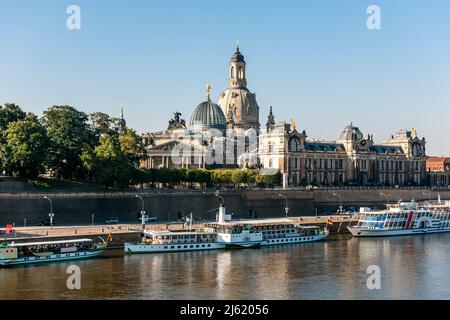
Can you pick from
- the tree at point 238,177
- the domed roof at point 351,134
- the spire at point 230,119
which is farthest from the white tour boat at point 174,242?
the spire at point 230,119

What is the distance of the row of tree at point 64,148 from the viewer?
7294 cm

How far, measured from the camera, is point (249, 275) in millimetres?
48000

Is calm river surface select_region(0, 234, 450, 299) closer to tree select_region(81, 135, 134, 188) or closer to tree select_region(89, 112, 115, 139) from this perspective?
tree select_region(81, 135, 134, 188)

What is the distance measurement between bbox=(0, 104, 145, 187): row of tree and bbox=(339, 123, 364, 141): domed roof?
145ft

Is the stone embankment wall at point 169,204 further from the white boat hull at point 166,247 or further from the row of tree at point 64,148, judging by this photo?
the white boat hull at point 166,247

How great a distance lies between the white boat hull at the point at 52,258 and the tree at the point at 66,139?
27.6 metres

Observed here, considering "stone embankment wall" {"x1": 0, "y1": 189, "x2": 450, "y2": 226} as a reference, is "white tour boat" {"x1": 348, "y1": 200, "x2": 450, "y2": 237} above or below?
below

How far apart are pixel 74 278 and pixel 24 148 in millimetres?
30949

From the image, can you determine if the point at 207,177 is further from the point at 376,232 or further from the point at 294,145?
the point at 376,232

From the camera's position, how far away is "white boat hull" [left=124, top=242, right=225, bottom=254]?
191 ft

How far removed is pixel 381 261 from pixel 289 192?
37979 millimetres

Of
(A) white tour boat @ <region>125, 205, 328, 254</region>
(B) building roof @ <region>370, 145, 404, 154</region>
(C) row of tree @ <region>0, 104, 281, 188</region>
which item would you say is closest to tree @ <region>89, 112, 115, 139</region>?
(C) row of tree @ <region>0, 104, 281, 188</region>

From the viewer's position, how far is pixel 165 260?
55281mm
